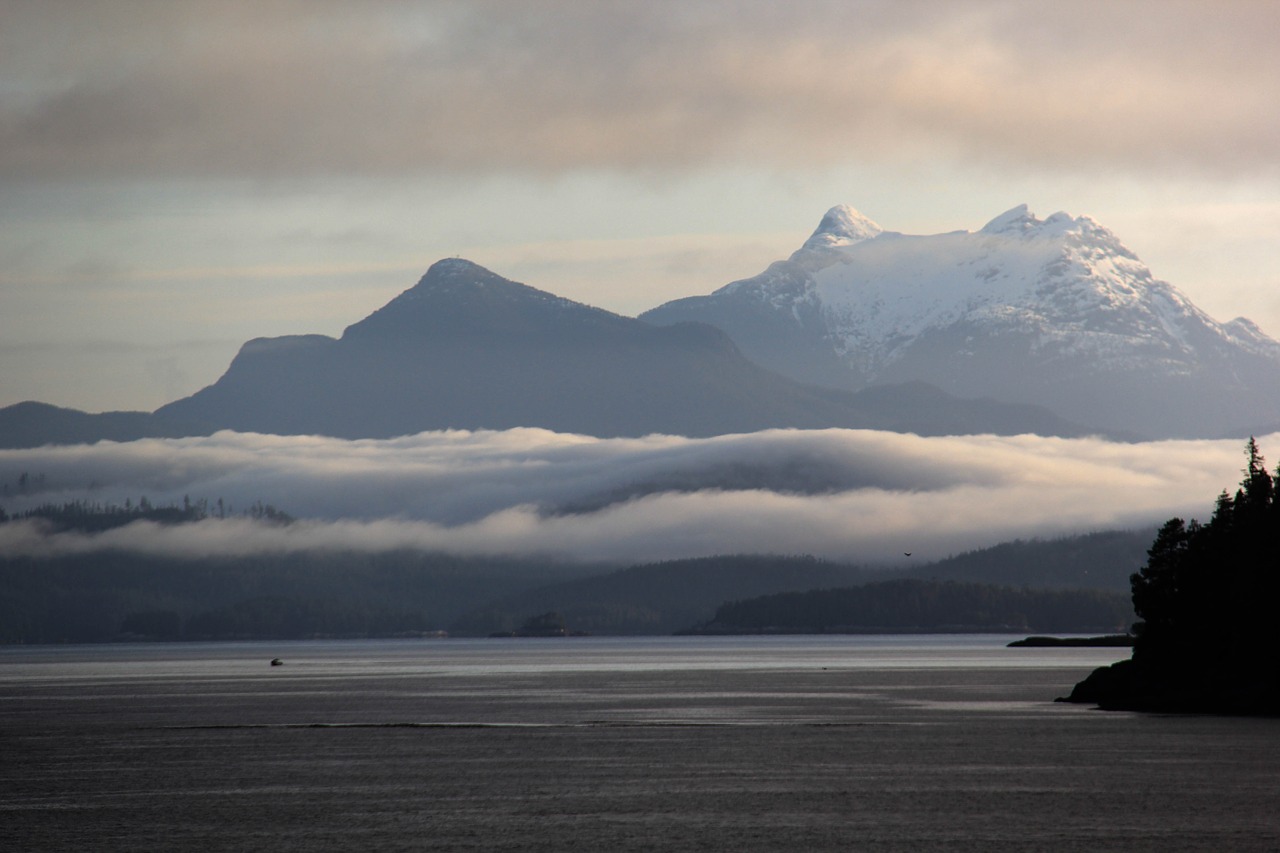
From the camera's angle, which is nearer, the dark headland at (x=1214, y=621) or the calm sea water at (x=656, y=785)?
the calm sea water at (x=656, y=785)

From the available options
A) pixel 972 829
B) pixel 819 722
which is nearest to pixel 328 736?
pixel 819 722

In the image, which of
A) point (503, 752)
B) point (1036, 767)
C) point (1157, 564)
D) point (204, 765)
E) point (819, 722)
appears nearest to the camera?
point (1036, 767)

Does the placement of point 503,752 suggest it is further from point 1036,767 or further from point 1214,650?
point 1214,650

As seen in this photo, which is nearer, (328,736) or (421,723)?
(328,736)

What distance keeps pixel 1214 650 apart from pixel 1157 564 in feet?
50.8

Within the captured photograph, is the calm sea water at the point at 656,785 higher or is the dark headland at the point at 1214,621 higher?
the dark headland at the point at 1214,621

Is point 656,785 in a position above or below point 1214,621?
below

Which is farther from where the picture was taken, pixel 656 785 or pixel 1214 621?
pixel 1214 621

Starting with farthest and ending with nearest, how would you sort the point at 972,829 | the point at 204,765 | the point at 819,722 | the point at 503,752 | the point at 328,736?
the point at 819,722 → the point at 328,736 → the point at 503,752 → the point at 204,765 → the point at 972,829

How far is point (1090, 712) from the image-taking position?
18238cm

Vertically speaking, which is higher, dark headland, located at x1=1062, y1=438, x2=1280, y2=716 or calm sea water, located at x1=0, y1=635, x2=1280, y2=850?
dark headland, located at x1=1062, y1=438, x2=1280, y2=716

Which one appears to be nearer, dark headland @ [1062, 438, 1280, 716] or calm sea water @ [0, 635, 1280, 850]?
calm sea water @ [0, 635, 1280, 850]

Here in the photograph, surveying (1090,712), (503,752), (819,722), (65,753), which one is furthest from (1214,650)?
(65,753)

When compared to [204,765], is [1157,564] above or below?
above
